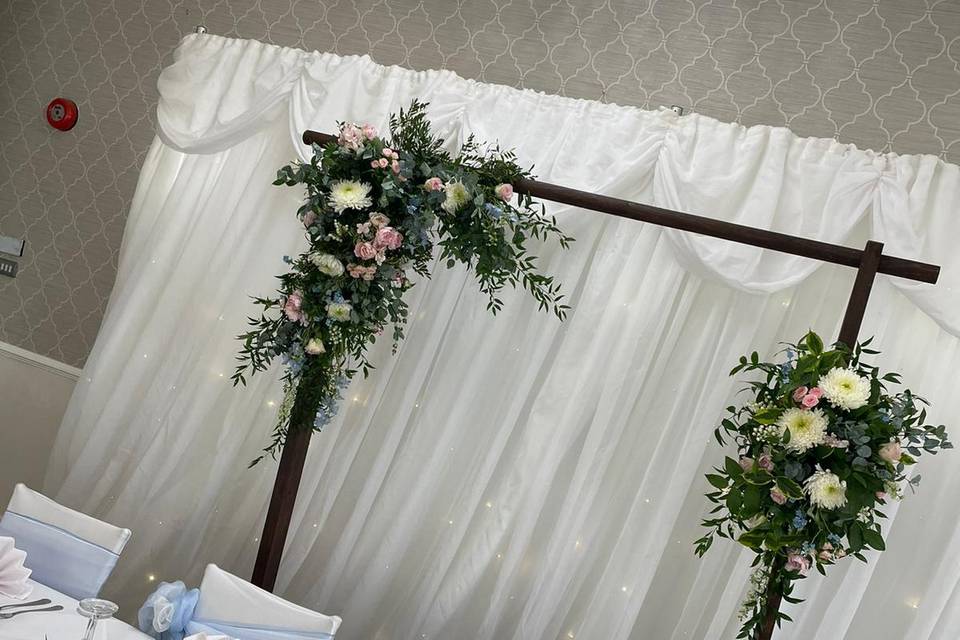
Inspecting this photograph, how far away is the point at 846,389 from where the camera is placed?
2.54 m

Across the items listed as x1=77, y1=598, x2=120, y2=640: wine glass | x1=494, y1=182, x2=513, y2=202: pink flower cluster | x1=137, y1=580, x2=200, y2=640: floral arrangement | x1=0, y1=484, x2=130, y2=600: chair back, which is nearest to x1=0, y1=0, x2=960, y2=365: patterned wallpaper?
x1=494, y1=182, x2=513, y2=202: pink flower cluster

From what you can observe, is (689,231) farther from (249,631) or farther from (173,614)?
(173,614)

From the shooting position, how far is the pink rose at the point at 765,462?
2646 millimetres

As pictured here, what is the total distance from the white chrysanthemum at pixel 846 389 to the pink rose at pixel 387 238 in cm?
137

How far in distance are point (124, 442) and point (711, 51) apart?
9.60ft

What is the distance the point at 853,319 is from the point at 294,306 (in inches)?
68.3

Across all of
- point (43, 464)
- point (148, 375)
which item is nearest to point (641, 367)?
point (148, 375)

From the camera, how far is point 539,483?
345 cm

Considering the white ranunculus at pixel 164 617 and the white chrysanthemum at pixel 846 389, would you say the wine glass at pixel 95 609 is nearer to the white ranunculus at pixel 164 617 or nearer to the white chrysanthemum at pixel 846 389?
the white ranunculus at pixel 164 617

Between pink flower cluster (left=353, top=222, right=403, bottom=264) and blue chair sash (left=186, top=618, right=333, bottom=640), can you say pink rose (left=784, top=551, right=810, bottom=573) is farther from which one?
pink flower cluster (left=353, top=222, right=403, bottom=264)

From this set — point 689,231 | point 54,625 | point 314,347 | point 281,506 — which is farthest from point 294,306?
point 689,231

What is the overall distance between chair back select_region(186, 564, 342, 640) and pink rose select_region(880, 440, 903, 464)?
1.54m

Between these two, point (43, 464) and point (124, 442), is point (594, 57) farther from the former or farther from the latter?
point (43, 464)

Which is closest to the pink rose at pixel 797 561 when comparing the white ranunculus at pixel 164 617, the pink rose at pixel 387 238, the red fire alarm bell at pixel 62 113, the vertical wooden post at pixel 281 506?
the pink rose at pixel 387 238
